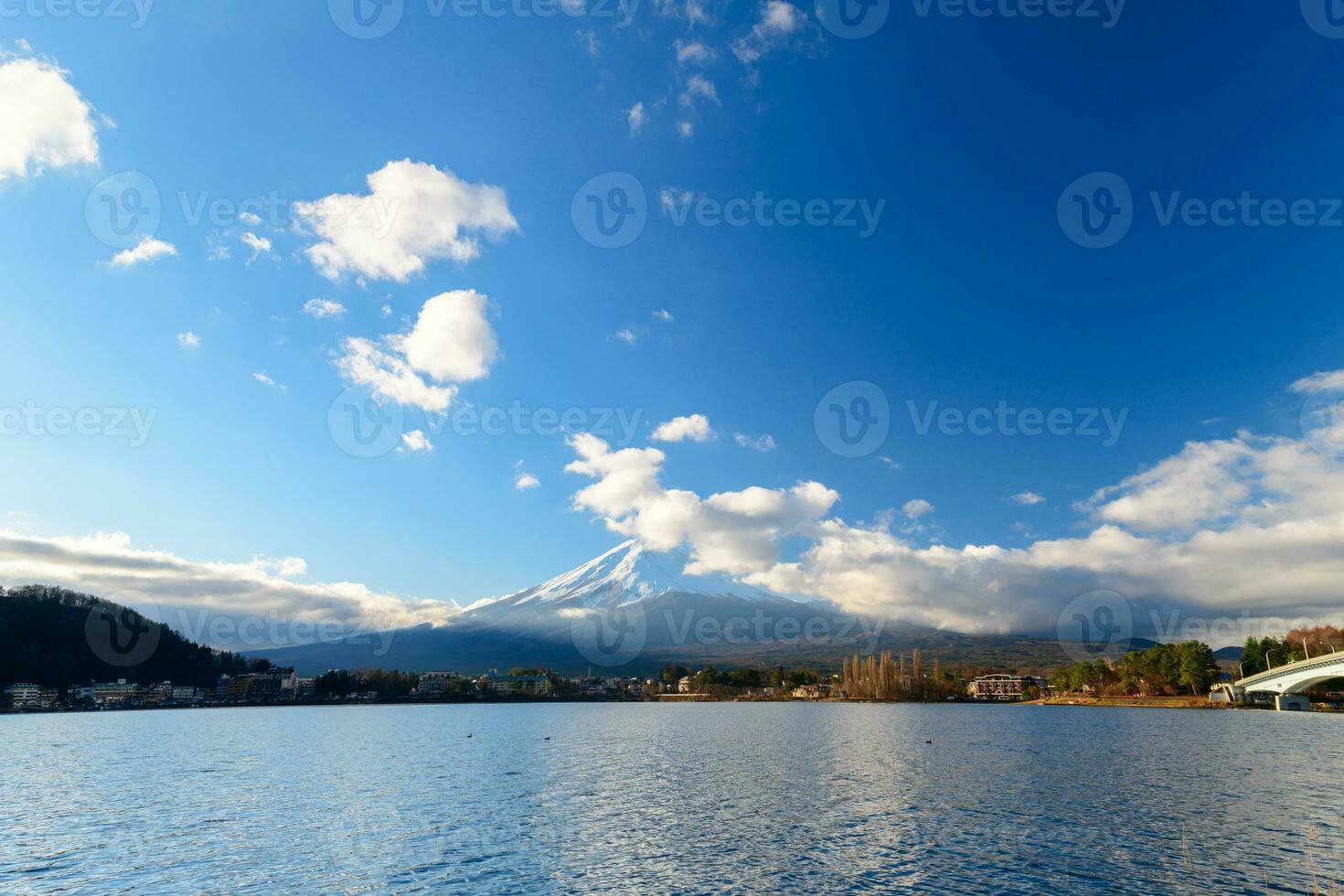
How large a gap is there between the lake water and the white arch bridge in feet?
224

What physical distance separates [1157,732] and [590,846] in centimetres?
11918

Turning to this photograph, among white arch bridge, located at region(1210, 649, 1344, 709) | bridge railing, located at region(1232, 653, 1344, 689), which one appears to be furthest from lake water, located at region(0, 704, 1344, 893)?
white arch bridge, located at region(1210, 649, 1344, 709)

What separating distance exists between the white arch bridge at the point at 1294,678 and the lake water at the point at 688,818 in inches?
2694

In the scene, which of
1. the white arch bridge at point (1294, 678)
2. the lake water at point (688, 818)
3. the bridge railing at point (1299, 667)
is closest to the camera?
the lake water at point (688, 818)

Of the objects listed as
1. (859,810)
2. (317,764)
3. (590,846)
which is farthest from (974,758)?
(317,764)

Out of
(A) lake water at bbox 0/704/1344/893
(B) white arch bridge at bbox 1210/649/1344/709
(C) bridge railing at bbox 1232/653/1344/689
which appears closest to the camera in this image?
(A) lake water at bbox 0/704/1344/893

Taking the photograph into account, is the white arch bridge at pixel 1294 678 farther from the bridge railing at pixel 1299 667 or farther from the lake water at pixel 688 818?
the lake water at pixel 688 818

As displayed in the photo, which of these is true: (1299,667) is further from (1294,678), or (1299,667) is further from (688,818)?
(688,818)

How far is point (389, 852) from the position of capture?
142 ft

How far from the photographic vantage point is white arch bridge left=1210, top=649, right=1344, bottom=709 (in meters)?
157

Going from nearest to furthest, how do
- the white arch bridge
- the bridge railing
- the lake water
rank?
the lake water, the bridge railing, the white arch bridge

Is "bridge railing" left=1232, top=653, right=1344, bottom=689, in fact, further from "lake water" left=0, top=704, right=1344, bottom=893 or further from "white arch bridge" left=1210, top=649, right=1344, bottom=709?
"lake water" left=0, top=704, right=1344, bottom=893

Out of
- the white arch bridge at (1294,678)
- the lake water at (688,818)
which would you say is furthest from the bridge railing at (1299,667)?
the lake water at (688,818)

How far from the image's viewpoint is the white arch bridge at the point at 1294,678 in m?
157
